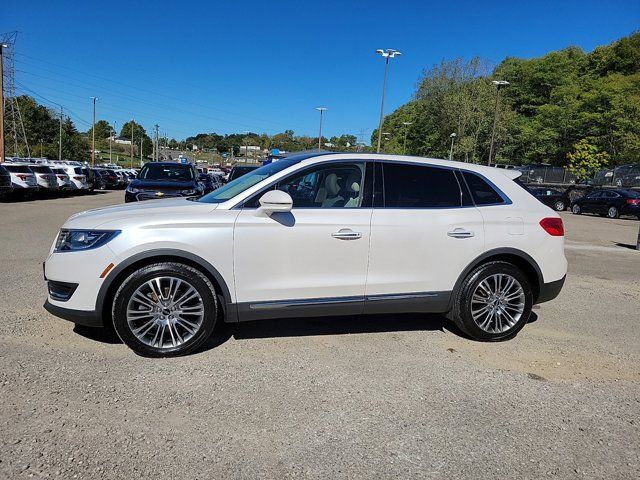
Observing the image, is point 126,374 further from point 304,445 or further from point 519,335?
point 519,335

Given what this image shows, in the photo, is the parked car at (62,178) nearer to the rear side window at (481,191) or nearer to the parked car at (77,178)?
the parked car at (77,178)

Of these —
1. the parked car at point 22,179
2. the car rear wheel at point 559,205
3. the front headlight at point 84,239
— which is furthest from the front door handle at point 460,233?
the car rear wheel at point 559,205

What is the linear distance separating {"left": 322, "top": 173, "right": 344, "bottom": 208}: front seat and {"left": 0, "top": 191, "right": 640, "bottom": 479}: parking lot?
1.34 metres

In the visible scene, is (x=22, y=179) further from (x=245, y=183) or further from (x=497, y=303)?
(x=497, y=303)

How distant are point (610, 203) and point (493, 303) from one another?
26744 mm

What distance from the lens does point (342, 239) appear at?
4234 millimetres

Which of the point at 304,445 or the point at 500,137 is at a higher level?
the point at 500,137

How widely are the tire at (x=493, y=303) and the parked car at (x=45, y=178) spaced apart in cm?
2276

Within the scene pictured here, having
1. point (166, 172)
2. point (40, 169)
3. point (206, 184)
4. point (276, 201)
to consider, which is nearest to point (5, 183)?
point (40, 169)

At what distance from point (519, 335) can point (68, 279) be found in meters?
4.32

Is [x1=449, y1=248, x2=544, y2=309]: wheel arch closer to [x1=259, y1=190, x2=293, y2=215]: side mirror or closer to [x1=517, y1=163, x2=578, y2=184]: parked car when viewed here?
[x1=259, y1=190, x2=293, y2=215]: side mirror

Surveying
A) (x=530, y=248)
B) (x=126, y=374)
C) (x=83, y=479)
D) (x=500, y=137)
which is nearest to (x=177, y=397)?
(x=126, y=374)

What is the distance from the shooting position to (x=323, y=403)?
343cm

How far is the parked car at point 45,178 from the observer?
2257 centimetres
